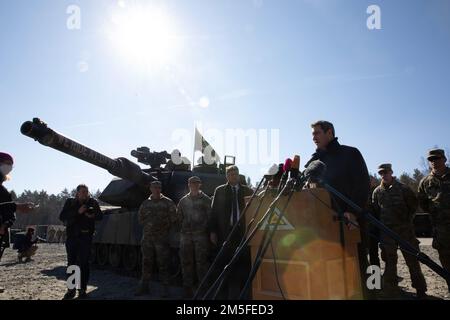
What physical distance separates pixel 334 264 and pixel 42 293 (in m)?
6.28

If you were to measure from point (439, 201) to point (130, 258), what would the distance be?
A: 7764 mm

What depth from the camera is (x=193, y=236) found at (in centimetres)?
609

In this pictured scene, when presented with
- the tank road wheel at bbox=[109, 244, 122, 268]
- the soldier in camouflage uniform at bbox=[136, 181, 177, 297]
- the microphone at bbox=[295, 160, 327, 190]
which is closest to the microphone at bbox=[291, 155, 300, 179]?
the microphone at bbox=[295, 160, 327, 190]

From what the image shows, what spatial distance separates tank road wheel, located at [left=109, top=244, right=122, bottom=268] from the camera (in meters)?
10.6

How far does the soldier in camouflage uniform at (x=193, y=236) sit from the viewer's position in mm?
5961

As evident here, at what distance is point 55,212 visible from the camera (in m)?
96.8

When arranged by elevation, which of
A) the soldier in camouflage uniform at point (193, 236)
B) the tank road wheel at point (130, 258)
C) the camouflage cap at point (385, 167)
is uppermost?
the camouflage cap at point (385, 167)

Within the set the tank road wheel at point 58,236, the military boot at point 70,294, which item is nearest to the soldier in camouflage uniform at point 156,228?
the military boot at point 70,294

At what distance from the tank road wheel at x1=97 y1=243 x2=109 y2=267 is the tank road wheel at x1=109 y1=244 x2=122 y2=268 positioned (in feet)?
1.60

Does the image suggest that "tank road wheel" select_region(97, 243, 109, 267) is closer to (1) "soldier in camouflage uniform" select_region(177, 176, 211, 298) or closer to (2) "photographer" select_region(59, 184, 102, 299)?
(2) "photographer" select_region(59, 184, 102, 299)

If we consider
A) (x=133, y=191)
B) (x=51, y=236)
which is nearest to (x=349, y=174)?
(x=133, y=191)

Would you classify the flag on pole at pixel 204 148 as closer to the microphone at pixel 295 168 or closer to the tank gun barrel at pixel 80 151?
the tank gun barrel at pixel 80 151

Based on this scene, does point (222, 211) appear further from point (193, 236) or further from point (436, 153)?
point (436, 153)

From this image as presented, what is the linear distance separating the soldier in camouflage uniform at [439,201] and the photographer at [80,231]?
5.66 meters
